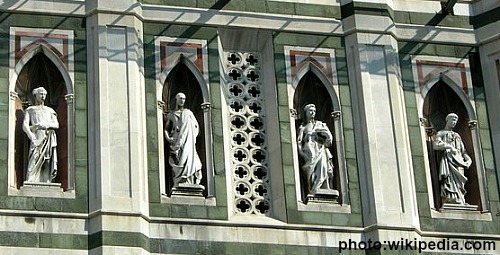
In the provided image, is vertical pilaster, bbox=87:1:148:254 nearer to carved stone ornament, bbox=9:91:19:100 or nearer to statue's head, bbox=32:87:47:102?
statue's head, bbox=32:87:47:102

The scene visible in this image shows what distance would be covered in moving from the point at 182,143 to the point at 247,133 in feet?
4.45

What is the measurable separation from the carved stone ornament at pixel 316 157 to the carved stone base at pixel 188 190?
5.97ft

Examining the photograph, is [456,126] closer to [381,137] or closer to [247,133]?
[381,137]

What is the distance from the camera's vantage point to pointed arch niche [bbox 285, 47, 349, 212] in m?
29.5

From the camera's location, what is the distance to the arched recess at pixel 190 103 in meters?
28.6

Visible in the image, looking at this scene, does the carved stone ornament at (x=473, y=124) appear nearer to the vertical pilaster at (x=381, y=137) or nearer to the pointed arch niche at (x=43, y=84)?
the vertical pilaster at (x=381, y=137)

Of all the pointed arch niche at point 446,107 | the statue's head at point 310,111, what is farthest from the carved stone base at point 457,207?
the statue's head at point 310,111

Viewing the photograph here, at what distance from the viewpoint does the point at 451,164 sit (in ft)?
97.6

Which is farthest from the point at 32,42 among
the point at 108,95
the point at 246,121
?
the point at 246,121

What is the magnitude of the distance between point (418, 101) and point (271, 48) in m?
2.66

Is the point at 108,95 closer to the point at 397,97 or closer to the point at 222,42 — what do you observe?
the point at 222,42

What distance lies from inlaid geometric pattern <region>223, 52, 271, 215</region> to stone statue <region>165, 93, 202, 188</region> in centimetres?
75

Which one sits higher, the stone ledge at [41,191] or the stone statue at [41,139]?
the stone statue at [41,139]

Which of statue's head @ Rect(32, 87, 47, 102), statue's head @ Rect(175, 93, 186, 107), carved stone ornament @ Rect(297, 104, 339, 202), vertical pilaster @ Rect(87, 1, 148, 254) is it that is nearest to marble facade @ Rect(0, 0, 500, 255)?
vertical pilaster @ Rect(87, 1, 148, 254)
